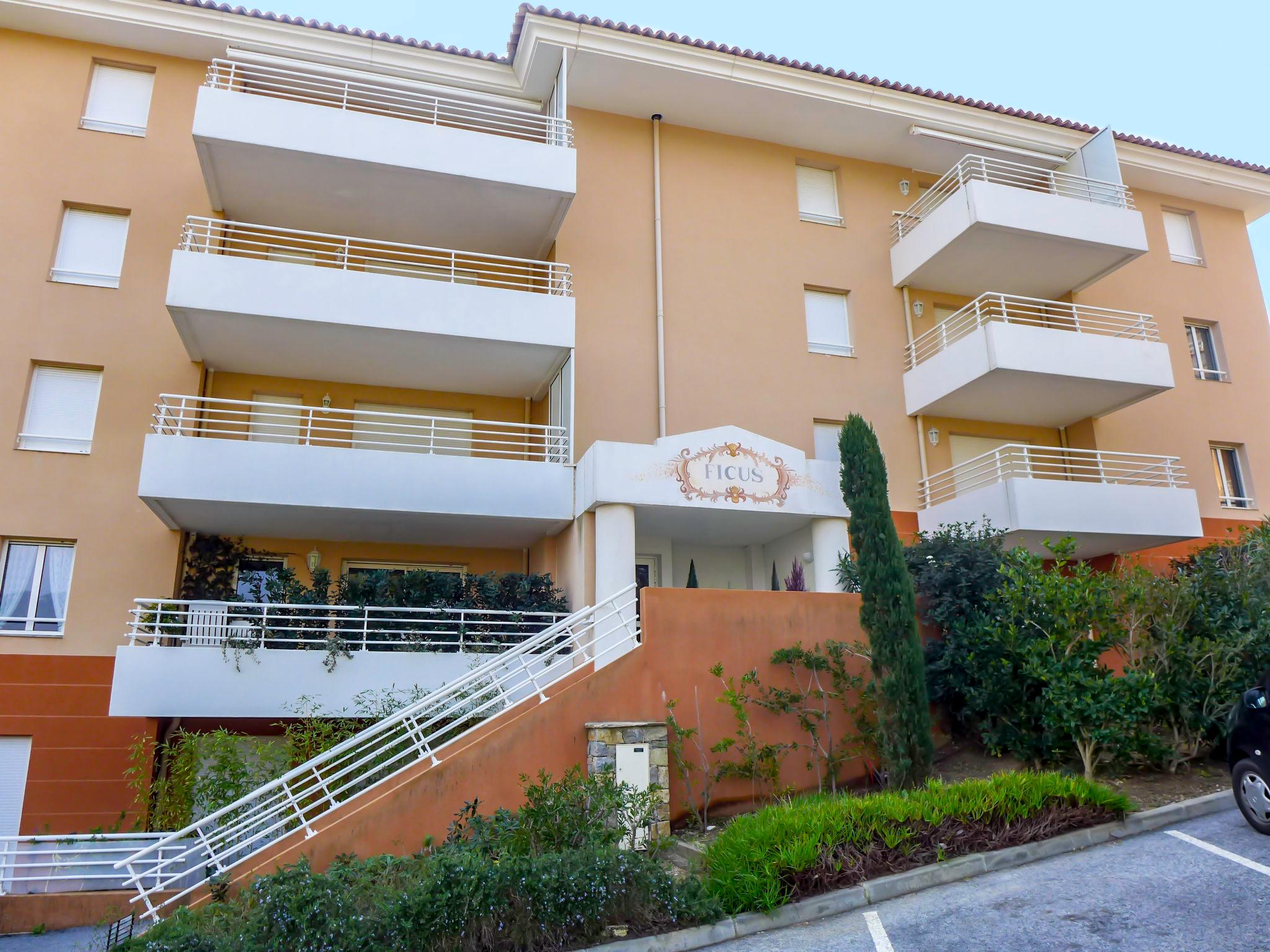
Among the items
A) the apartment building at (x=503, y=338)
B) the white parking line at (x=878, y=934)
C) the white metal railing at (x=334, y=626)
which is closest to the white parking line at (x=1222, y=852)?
the white parking line at (x=878, y=934)

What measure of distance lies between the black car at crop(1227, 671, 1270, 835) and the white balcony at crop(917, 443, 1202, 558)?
7122mm

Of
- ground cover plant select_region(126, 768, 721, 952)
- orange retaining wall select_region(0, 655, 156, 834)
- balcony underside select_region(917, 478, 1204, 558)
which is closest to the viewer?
ground cover plant select_region(126, 768, 721, 952)

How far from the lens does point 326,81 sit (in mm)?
16359

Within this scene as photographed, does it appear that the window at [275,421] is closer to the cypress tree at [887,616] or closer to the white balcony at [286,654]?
the white balcony at [286,654]

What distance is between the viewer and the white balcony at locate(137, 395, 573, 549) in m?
13.5

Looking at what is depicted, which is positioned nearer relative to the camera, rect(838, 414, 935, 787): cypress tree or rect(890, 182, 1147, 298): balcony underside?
rect(838, 414, 935, 787): cypress tree

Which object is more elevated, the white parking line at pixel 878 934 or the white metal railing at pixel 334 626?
the white metal railing at pixel 334 626

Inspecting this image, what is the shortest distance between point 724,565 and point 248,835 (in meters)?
9.11

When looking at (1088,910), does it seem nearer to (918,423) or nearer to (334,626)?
(334,626)

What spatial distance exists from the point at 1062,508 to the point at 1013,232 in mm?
5536

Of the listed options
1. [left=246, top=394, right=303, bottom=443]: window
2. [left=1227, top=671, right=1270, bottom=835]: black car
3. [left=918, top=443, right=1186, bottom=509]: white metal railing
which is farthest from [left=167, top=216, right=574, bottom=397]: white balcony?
[left=1227, top=671, right=1270, bottom=835]: black car

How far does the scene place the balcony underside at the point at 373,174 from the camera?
15.0m

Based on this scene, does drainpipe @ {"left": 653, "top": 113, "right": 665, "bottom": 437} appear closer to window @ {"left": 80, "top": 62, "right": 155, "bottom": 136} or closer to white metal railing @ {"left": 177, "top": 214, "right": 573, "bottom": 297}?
white metal railing @ {"left": 177, "top": 214, "right": 573, "bottom": 297}

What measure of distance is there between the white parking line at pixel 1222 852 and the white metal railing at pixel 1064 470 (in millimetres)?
9264
